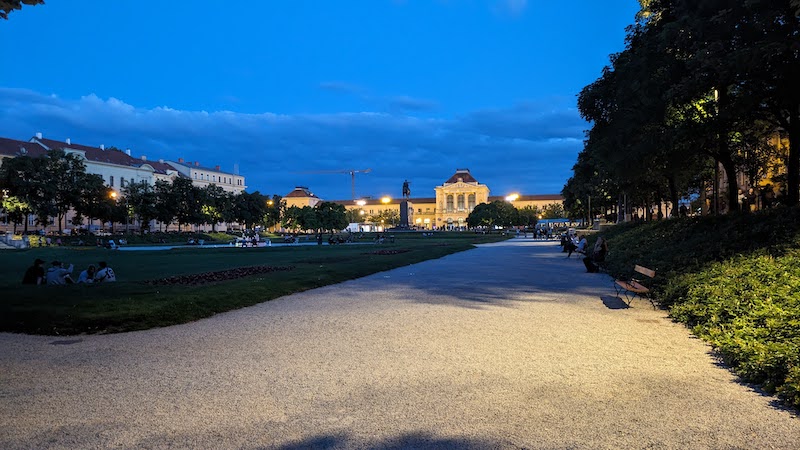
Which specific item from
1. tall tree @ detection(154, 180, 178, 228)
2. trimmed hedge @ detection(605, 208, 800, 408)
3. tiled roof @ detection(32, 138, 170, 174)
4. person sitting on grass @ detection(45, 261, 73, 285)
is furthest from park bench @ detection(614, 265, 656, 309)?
tiled roof @ detection(32, 138, 170, 174)

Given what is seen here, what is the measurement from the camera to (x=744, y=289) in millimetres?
9633

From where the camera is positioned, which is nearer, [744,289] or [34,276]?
[744,289]

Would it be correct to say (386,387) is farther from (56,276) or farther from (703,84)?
(703,84)

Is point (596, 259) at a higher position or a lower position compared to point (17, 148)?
lower

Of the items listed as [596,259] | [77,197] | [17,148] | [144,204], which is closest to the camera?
[596,259]

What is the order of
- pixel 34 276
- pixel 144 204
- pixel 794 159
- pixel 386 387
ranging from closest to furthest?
pixel 386 387
pixel 34 276
pixel 794 159
pixel 144 204

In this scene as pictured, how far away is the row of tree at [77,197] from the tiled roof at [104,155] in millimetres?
23251

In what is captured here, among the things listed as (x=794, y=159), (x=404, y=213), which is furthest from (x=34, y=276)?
(x=404, y=213)

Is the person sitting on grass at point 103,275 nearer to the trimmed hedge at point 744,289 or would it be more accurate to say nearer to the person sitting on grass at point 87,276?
the person sitting on grass at point 87,276

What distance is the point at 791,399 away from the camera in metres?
5.61

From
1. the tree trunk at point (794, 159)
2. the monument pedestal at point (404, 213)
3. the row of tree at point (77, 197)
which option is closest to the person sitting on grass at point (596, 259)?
the tree trunk at point (794, 159)

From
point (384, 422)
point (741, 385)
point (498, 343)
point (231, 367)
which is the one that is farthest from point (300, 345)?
point (741, 385)

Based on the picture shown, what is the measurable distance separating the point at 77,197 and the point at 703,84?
2703 inches

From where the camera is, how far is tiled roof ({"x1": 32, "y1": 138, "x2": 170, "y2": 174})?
10112 centimetres
